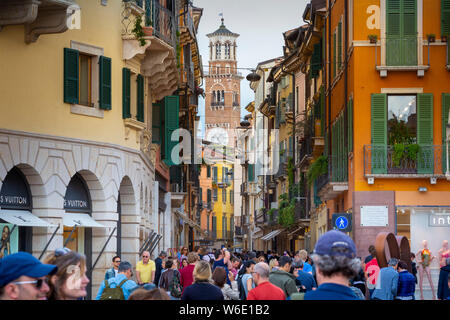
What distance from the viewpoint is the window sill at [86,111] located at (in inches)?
919

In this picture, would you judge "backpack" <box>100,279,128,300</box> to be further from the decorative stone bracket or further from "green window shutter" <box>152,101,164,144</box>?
"green window shutter" <box>152,101,164,144</box>

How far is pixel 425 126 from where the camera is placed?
28.5 meters

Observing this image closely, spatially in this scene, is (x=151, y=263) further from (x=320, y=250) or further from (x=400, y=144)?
(x=320, y=250)

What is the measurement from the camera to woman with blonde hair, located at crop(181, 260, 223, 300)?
11.3m

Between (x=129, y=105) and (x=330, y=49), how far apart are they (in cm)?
1183

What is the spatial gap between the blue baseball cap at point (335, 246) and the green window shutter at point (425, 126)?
2295cm

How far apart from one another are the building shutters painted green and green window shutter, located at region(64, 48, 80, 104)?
9958 mm

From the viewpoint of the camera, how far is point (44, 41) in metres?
22.3

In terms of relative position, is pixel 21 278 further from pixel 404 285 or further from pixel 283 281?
pixel 404 285

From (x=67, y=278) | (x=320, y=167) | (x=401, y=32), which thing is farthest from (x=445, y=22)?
(x=67, y=278)

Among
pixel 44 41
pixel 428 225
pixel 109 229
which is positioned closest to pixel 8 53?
pixel 44 41

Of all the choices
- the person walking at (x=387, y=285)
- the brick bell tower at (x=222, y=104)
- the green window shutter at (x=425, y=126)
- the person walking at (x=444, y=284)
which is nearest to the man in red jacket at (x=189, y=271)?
the person walking at (x=387, y=285)

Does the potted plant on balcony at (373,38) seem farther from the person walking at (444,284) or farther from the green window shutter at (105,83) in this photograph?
the person walking at (444,284)

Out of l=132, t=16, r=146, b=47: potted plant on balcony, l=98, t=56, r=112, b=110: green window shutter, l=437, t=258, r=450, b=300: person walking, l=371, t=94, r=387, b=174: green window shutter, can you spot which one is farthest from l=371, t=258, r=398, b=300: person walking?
l=371, t=94, r=387, b=174: green window shutter
